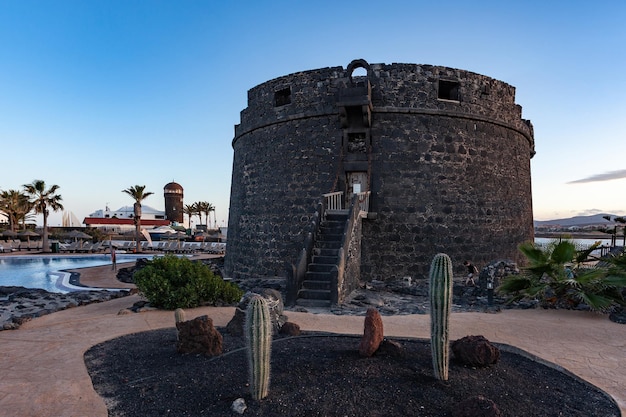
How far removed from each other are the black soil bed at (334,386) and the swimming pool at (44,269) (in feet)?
42.6

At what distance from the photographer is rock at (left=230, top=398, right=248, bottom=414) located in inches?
160

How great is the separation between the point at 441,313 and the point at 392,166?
9.46m

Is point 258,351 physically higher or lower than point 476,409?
higher

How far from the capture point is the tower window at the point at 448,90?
14.1 metres

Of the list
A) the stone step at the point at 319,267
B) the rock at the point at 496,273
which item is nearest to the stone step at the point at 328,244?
the stone step at the point at 319,267

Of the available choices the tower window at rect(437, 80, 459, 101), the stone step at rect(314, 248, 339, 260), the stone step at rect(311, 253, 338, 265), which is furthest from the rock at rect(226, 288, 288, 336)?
the tower window at rect(437, 80, 459, 101)

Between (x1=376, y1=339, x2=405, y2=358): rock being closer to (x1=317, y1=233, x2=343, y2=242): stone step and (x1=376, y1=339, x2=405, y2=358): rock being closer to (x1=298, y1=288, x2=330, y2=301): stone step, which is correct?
(x1=298, y1=288, x2=330, y2=301): stone step

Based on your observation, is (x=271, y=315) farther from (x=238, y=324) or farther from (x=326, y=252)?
(x=326, y=252)

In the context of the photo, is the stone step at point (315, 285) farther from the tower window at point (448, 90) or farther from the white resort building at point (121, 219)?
the white resort building at point (121, 219)

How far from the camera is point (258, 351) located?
4.25 metres

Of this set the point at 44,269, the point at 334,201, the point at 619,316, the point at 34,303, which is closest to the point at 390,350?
the point at 619,316

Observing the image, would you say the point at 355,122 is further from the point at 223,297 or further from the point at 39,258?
the point at 39,258

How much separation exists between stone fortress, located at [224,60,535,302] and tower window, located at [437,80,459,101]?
0.05 m

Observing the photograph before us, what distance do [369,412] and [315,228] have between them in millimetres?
7877
